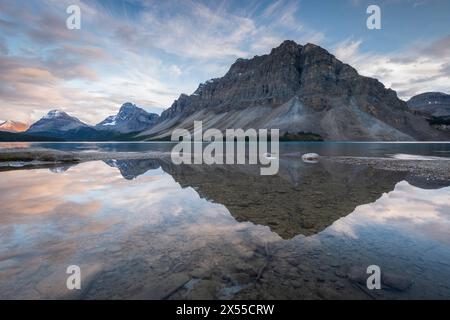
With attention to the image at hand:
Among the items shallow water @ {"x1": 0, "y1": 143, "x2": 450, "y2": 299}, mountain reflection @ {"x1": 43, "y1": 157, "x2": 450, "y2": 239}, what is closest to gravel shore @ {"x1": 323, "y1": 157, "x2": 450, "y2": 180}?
mountain reflection @ {"x1": 43, "y1": 157, "x2": 450, "y2": 239}

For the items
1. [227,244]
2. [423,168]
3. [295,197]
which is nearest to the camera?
[227,244]

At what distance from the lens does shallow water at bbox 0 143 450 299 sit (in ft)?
21.4

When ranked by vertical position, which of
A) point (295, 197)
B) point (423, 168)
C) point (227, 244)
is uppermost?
point (423, 168)

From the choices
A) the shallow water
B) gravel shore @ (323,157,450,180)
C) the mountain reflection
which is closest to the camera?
the shallow water

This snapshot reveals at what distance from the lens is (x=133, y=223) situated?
11555 mm

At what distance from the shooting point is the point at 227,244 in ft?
30.3

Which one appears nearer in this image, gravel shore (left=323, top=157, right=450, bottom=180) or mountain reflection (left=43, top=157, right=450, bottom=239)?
mountain reflection (left=43, top=157, right=450, bottom=239)

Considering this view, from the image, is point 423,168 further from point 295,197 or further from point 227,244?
point 227,244

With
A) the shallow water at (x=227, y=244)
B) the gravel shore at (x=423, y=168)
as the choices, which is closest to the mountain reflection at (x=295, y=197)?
the shallow water at (x=227, y=244)

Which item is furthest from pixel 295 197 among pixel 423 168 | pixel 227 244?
pixel 423 168

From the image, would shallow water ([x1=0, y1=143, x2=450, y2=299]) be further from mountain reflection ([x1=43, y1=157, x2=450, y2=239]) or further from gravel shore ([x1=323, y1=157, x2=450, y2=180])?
gravel shore ([x1=323, y1=157, x2=450, y2=180])

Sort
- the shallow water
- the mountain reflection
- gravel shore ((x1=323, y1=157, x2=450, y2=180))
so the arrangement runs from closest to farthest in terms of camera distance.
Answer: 1. the shallow water
2. the mountain reflection
3. gravel shore ((x1=323, y1=157, x2=450, y2=180))
